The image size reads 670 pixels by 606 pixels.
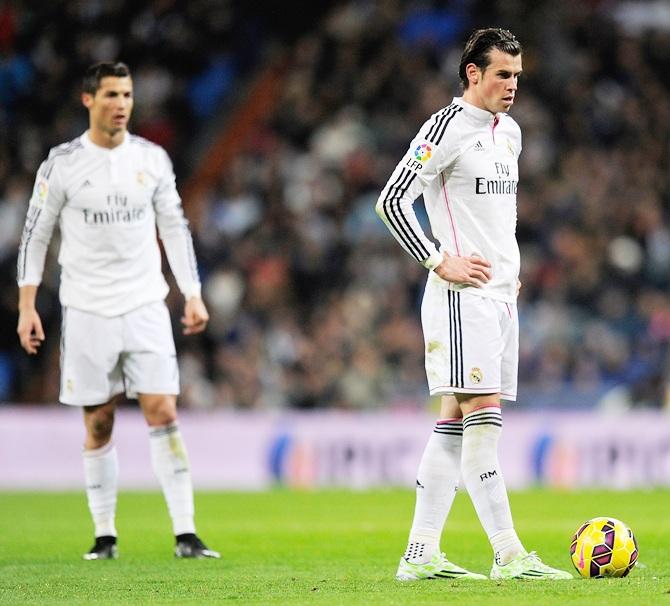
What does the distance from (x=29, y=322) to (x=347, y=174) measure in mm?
10608

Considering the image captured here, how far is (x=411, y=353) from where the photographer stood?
16.5 metres

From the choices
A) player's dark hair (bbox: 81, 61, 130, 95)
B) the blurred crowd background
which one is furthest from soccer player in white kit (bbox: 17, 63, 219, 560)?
the blurred crowd background

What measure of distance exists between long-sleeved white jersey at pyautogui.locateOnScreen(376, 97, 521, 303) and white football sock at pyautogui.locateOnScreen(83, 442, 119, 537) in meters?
2.65

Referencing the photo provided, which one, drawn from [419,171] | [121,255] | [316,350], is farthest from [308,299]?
[419,171]

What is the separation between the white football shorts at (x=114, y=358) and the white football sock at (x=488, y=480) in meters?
2.35

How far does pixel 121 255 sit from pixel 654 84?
43.3 ft

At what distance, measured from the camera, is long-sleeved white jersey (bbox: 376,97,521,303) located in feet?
21.5

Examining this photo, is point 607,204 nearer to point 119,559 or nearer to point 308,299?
point 308,299

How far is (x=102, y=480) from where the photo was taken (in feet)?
27.7

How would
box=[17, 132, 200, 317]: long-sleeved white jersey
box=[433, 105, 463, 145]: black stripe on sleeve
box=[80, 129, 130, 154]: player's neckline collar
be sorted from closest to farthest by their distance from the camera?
box=[433, 105, 463, 145]: black stripe on sleeve < box=[17, 132, 200, 317]: long-sleeved white jersey < box=[80, 129, 130, 154]: player's neckline collar

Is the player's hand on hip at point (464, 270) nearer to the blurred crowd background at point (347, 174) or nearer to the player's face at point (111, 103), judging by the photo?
the player's face at point (111, 103)

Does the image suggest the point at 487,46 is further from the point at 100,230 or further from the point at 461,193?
the point at 100,230

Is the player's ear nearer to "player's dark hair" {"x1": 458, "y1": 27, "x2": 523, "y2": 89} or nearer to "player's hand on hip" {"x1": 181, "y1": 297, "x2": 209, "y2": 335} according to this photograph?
"player's dark hair" {"x1": 458, "y1": 27, "x2": 523, "y2": 89}

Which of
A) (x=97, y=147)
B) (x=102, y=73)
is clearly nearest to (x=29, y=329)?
(x=97, y=147)
